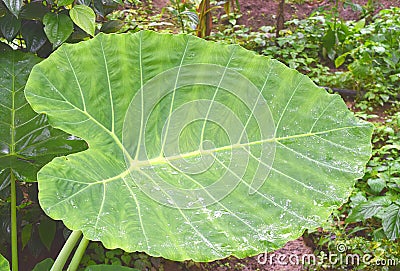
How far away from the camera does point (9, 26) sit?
Answer: 1400 mm

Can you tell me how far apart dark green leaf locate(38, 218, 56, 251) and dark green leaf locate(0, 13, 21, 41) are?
63cm

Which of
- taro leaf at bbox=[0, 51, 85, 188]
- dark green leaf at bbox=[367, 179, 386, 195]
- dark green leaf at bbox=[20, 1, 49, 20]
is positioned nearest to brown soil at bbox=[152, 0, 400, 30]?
dark green leaf at bbox=[367, 179, 386, 195]

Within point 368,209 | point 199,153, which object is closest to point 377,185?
point 368,209

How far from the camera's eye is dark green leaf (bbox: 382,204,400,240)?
177 cm

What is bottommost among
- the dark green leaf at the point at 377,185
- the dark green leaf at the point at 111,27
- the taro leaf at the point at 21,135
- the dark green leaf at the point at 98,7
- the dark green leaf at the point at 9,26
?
the dark green leaf at the point at 377,185

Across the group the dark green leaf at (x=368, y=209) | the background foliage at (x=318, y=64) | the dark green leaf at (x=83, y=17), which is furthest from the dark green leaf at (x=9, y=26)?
the dark green leaf at (x=368, y=209)

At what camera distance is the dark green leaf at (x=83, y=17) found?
4.28ft

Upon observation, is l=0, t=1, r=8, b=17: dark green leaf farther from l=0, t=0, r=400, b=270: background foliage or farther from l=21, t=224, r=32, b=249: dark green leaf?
l=21, t=224, r=32, b=249: dark green leaf

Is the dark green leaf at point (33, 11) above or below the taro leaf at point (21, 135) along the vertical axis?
above

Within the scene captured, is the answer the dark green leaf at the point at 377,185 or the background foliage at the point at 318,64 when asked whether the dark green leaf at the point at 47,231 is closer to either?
the background foliage at the point at 318,64

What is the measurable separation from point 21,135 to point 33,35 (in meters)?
0.32

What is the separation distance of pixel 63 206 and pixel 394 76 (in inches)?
99.7

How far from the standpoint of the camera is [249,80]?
117 centimetres

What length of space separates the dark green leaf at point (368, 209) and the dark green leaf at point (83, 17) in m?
1.20
